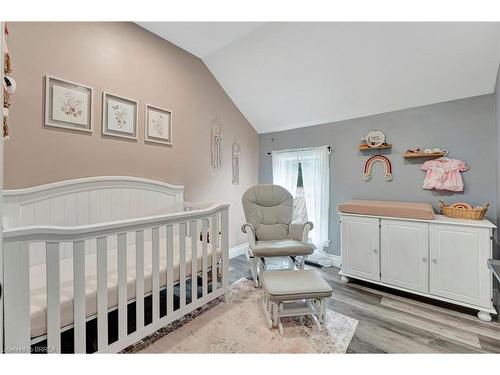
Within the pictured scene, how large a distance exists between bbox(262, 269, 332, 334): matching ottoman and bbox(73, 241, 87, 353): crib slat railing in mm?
1110

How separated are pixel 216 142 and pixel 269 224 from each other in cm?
132

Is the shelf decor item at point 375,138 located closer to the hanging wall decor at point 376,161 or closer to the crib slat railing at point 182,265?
the hanging wall decor at point 376,161

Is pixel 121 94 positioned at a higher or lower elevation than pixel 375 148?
higher

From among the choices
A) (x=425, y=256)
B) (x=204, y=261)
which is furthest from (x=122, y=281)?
(x=425, y=256)

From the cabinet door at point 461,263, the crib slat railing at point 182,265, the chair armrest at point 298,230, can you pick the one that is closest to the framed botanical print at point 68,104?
the crib slat railing at point 182,265

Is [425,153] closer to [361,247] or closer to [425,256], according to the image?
[425,256]

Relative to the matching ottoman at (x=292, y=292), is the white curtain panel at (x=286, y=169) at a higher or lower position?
higher

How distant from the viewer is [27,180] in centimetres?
171

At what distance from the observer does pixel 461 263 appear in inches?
76.7

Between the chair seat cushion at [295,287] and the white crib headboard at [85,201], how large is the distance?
1.44 metres

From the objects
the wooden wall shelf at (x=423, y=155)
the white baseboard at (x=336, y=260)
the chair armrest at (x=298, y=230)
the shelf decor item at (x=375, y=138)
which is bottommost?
the white baseboard at (x=336, y=260)

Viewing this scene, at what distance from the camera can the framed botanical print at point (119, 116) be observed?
2.11m

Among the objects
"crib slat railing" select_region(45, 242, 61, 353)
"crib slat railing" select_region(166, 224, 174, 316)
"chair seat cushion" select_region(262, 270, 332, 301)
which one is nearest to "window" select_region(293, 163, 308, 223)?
"chair seat cushion" select_region(262, 270, 332, 301)
